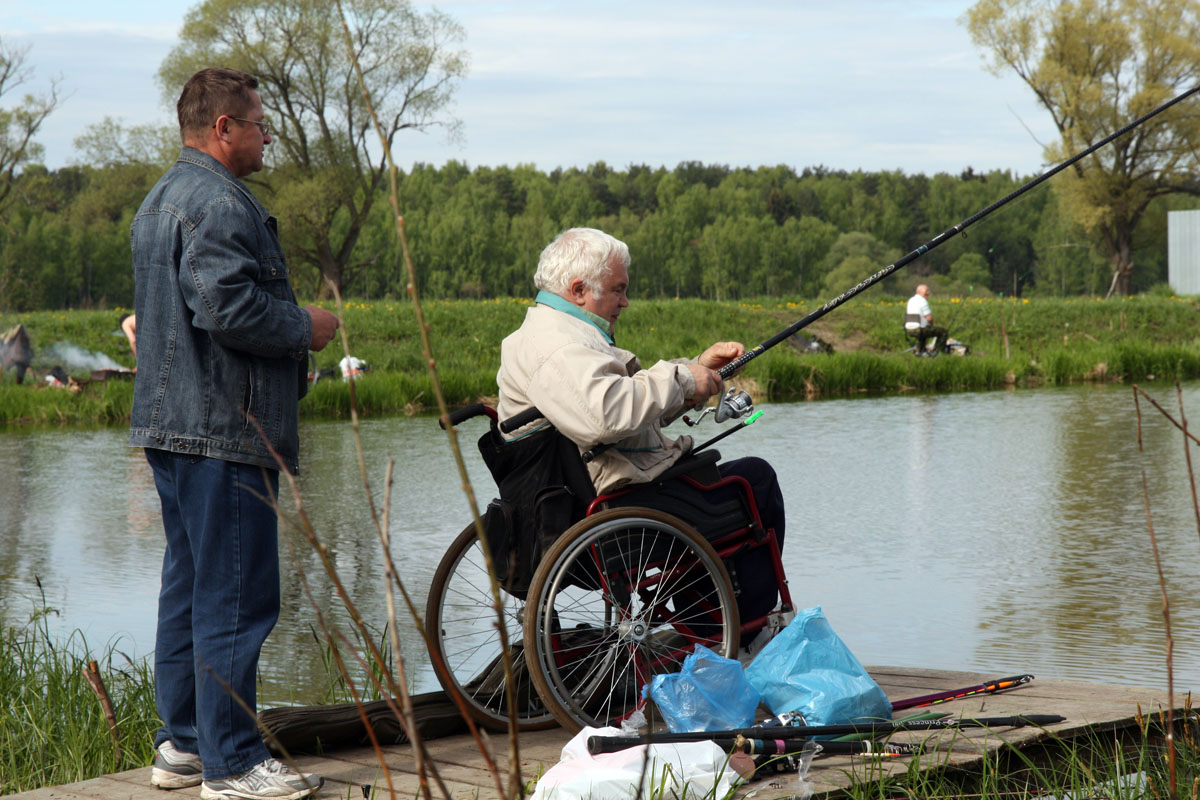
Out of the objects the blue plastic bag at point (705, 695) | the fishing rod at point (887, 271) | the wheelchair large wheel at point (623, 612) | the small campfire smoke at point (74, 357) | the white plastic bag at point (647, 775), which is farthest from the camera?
the small campfire smoke at point (74, 357)

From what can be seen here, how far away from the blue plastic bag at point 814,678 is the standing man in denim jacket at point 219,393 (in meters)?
1.09

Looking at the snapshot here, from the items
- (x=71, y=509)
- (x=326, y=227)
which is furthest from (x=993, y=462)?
(x=326, y=227)

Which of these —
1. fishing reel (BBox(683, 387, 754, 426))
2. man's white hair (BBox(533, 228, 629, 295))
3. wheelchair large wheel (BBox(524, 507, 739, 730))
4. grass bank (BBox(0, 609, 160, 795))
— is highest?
man's white hair (BBox(533, 228, 629, 295))

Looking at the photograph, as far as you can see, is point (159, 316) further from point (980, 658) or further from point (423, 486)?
point (423, 486)

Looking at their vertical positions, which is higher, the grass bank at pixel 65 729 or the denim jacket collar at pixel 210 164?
the denim jacket collar at pixel 210 164

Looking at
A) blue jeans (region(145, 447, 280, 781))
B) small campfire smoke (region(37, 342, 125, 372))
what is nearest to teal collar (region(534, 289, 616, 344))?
blue jeans (region(145, 447, 280, 781))

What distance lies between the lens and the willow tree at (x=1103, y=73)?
1693 inches

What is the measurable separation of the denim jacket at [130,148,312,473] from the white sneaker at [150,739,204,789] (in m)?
0.67

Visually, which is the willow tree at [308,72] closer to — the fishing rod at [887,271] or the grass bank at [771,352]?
the grass bank at [771,352]

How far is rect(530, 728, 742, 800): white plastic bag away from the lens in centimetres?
254

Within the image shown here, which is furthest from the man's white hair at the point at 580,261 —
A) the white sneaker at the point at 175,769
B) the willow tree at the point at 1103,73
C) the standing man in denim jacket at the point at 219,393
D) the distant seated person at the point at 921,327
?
the willow tree at the point at 1103,73

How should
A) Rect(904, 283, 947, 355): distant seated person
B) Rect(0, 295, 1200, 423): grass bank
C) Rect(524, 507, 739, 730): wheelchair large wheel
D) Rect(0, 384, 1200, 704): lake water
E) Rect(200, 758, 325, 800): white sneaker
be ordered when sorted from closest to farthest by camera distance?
Rect(200, 758, 325, 800): white sneaker → Rect(524, 507, 739, 730): wheelchair large wheel → Rect(0, 384, 1200, 704): lake water → Rect(0, 295, 1200, 423): grass bank → Rect(904, 283, 947, 355): distant seated person

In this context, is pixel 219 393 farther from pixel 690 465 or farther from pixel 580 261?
pixel 690 465

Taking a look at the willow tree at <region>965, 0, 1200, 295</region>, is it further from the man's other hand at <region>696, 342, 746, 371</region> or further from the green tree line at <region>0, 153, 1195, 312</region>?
the man's other hand at <region>696, 342, 746, 371</region>
